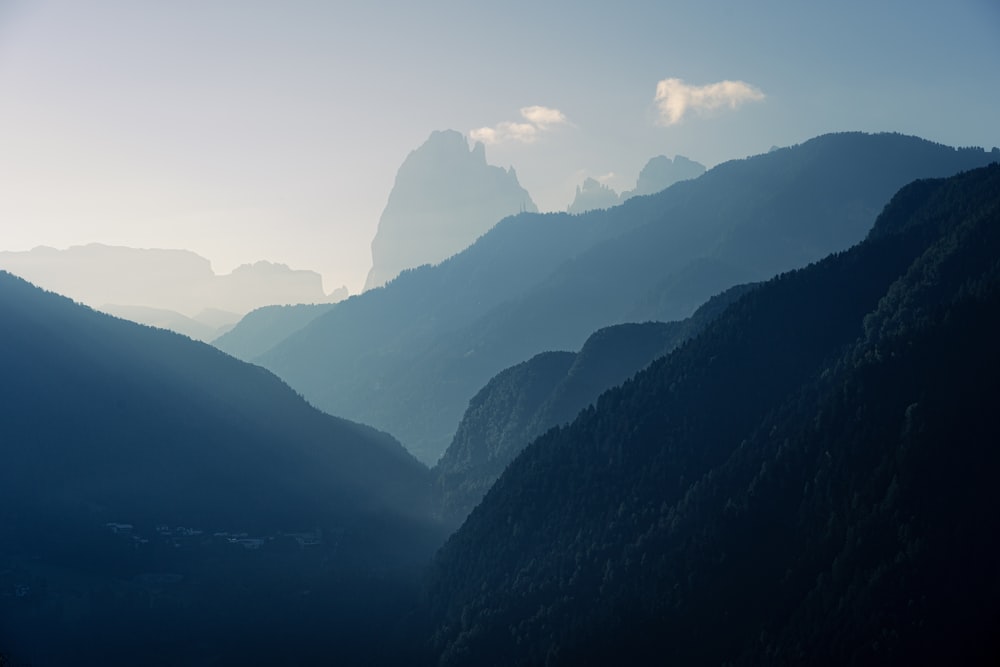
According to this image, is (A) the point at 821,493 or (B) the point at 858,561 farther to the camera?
(A) the point at 821,493

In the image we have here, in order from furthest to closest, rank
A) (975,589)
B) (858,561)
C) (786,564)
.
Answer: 1. (786,564)
2. (858,561)
3. (975,589)

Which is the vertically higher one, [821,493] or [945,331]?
[945,331]

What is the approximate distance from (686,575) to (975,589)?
183ft

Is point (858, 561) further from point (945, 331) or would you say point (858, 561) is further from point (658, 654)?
point (945, 331)

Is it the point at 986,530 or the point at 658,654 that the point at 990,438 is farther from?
the point at 658,654

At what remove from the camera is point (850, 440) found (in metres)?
184

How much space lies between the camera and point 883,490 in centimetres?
17225

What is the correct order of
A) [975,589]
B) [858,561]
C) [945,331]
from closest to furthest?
[975,589]
[858,561]
[945,331]

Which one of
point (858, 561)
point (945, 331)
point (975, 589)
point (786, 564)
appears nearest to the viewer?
point (975, 589)

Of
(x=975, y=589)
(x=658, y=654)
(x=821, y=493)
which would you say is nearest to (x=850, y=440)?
(x=821, y=493)

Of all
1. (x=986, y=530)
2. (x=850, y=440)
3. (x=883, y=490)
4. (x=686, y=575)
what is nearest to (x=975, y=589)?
(x=986, y=530)

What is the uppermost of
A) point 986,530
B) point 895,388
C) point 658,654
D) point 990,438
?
point 895,388

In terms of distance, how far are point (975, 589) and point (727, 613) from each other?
1739 inches

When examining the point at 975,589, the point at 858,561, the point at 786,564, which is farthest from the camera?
the point at 786,564
